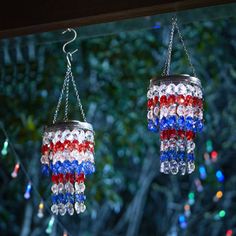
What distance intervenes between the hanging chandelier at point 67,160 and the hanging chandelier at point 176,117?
0.39 m

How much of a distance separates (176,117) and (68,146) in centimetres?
57

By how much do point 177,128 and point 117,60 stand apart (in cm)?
275

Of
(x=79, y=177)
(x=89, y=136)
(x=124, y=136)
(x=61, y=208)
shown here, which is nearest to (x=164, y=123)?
(x=89, y=136)

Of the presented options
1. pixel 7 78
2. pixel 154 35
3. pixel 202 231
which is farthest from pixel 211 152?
pixel 7 78

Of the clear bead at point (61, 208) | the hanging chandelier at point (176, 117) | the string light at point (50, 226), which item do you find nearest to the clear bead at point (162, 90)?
the hanging chandelier at point (176, 117)

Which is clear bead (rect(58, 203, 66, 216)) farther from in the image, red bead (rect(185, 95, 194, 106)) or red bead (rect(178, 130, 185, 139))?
red bead (rect(185, 95, 194, 106))

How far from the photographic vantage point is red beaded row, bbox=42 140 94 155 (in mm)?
3486

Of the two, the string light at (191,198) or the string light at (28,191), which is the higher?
the string light at (28,191)

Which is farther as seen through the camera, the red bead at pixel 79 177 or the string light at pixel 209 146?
the string light at pixel 209 146

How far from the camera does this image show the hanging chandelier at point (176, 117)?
3.27 m

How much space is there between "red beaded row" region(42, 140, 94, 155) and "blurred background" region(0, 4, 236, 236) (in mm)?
2073

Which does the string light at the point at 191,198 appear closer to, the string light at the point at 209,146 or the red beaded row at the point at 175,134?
the string light at the point at 209,146

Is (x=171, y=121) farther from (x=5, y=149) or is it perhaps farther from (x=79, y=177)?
(x=5, y=149)

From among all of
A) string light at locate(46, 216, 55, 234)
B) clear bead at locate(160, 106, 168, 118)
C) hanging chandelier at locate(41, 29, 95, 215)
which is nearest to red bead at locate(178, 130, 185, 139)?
clear bead at locate(160, 106, 168, 118)
